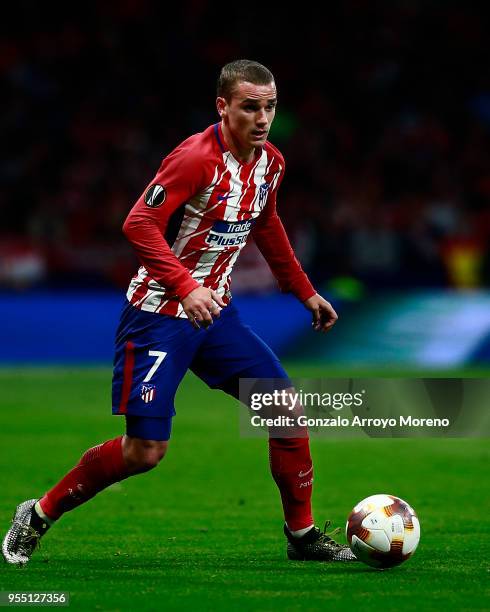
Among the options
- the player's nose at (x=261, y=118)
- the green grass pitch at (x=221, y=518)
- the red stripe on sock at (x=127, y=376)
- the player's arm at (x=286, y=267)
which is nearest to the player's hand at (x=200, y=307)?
the red stripe on sock at (x=127, y=376)

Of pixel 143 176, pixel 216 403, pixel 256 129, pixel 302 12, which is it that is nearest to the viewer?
pixel 256 129

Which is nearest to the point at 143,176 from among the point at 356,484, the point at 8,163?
the point at 8,163

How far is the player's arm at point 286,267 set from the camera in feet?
21.1

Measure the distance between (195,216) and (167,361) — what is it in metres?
0.68

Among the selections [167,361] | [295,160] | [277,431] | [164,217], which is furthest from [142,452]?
[295,160]

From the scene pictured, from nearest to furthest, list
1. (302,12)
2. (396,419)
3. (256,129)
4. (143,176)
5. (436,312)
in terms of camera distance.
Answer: (256,129)
(396,419)
(436,312)
(143,176)
(302,12)

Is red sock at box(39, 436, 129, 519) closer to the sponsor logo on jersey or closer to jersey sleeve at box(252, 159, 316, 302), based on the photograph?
the sponsor logo on jersey

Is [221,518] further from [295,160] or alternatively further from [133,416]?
[295,160]

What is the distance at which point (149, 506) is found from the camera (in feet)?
25.6

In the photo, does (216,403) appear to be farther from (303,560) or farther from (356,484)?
(303,560)

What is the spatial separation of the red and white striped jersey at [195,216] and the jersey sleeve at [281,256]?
0.13 metres

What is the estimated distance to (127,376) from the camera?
5828 millimetres

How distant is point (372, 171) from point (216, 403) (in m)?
7.68

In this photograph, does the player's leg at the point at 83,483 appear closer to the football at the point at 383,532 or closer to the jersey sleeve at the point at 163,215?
the jersey sleeve at the point at 163,215
